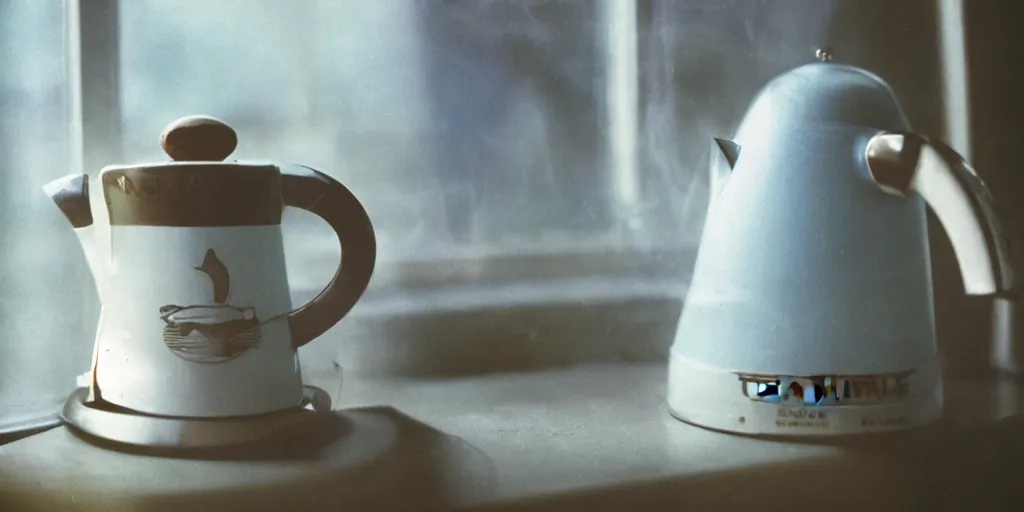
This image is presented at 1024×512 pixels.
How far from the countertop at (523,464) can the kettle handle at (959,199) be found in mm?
100

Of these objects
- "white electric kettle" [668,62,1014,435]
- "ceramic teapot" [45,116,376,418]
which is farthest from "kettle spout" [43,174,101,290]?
"white electric kettle" [668,62,1014,435]

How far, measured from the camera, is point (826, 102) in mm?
476

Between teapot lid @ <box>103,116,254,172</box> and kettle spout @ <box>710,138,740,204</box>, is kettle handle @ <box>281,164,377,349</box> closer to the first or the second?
teapot lid @ <box>103,116,254,172</box>

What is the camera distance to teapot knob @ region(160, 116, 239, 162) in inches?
17.1

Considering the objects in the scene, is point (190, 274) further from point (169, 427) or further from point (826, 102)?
point (826, 102)

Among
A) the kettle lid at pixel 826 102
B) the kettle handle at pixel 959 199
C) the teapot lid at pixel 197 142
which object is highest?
the kettle lid at pixel 826 102

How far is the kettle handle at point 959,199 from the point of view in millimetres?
436

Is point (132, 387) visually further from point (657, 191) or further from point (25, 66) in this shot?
point (657, 191)

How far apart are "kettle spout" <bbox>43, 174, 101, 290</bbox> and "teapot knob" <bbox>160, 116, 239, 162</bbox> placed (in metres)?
0.05

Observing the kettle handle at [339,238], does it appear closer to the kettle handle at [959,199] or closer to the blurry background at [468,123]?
the blurry background at [468,123]

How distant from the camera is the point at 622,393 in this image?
0.56 meters

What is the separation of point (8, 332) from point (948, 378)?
590mm

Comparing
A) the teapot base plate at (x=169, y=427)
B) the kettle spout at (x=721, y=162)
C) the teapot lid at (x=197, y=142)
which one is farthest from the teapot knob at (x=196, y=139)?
the kettle spout at (x=721, y=162)

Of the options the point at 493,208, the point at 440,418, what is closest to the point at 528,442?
the point at 440,418
